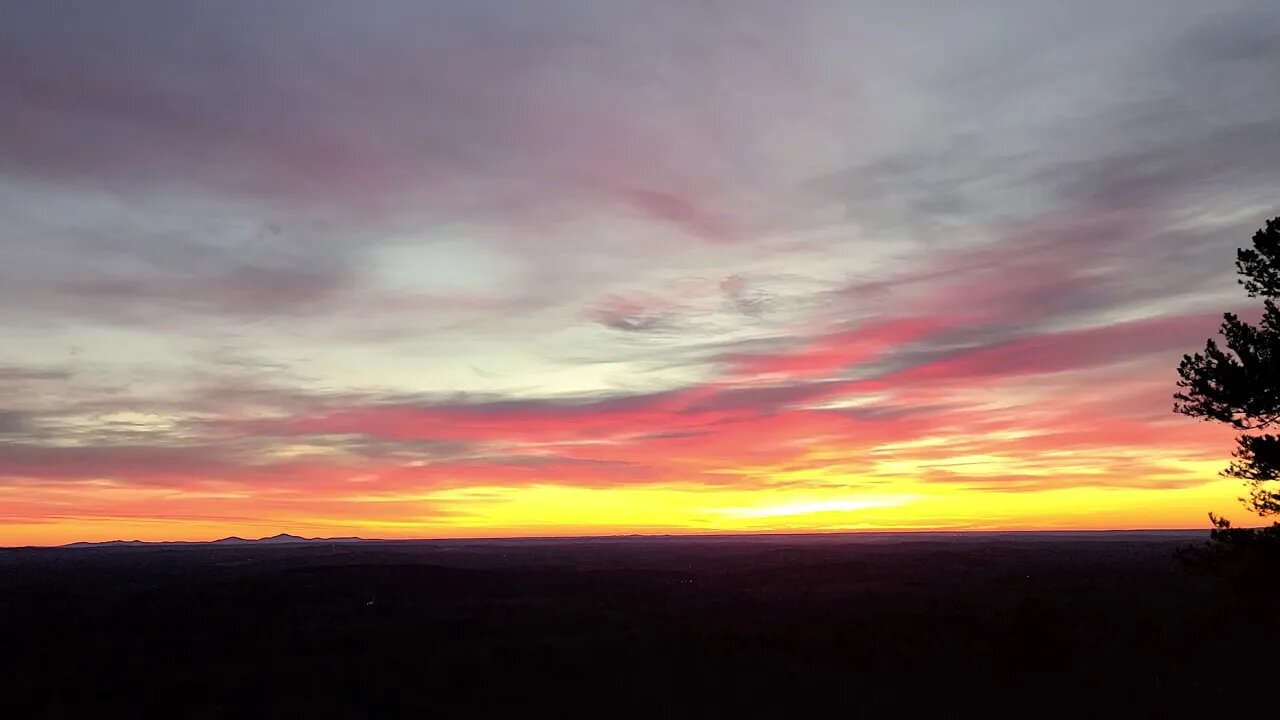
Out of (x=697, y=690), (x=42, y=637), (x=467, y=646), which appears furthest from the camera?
(x=42, y=637)

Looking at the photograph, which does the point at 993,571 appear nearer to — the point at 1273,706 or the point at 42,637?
the point at 1273,706

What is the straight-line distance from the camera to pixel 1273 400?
949 inches

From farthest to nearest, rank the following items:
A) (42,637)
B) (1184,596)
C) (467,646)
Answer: (1184,596) < (42,637) < (467,646)

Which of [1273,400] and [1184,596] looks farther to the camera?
[1184,596]

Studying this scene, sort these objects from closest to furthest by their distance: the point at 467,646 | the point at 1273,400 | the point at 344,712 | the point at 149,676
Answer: the point at 1273,400
the point at 344,712
the point at 149,676
the point at 467,646

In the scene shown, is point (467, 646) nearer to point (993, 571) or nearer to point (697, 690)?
point (697, 690)

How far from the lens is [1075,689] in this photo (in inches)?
1024

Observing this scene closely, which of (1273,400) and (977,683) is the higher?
(1273,400)

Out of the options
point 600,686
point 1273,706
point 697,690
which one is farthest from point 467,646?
point 1273,706

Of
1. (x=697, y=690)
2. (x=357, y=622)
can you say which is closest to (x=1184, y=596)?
(x=697, y=690)

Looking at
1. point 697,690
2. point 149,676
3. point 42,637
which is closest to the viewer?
point 697,690

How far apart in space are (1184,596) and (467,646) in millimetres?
43737

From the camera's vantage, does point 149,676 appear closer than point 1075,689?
No

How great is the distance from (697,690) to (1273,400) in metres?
18.5
